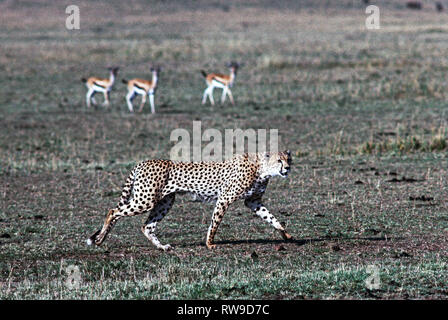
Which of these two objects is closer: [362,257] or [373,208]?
[362,257]

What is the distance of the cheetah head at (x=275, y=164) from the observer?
9.49 meters

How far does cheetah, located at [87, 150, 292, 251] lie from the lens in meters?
9.43

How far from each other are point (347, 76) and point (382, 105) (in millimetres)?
6387

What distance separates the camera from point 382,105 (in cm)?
2338

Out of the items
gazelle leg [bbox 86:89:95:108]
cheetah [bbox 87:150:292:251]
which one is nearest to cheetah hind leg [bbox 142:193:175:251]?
cheetah [bbox 87:150:292:251]

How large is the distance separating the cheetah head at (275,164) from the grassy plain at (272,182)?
86 centimetres

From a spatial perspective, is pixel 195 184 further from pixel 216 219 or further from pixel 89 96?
pixel 89 96
